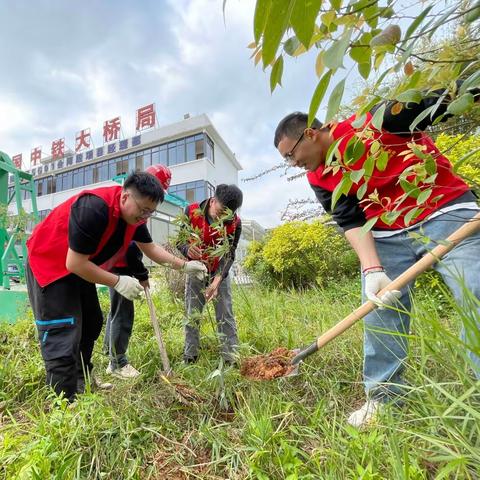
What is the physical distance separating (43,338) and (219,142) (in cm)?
2254

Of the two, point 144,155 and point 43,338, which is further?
point 144,155

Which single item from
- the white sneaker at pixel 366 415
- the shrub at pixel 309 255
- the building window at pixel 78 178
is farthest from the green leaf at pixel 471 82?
the building window at pixel 78 178

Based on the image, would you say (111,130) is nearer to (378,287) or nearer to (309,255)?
(309,255)

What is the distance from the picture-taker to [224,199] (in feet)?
8.10

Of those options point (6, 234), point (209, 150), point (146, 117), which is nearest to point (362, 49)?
point (6, 234)

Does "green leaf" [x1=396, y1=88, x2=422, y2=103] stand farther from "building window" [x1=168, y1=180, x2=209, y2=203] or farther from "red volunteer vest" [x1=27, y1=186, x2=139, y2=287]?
"building window" [x1=168, y1=180, x2=209, y2=203]

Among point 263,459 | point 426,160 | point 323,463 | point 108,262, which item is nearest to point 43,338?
point 108,262

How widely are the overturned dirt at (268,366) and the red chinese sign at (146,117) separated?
22575 mm

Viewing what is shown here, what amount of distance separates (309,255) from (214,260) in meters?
2.99

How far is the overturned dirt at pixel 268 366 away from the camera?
1.84 metres

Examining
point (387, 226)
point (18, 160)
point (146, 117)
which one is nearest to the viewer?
point (387, 226)

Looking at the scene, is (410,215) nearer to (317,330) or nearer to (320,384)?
(320,384)

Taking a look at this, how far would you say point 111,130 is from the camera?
2350 cm

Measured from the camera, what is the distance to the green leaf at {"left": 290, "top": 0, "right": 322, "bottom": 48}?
28cm
